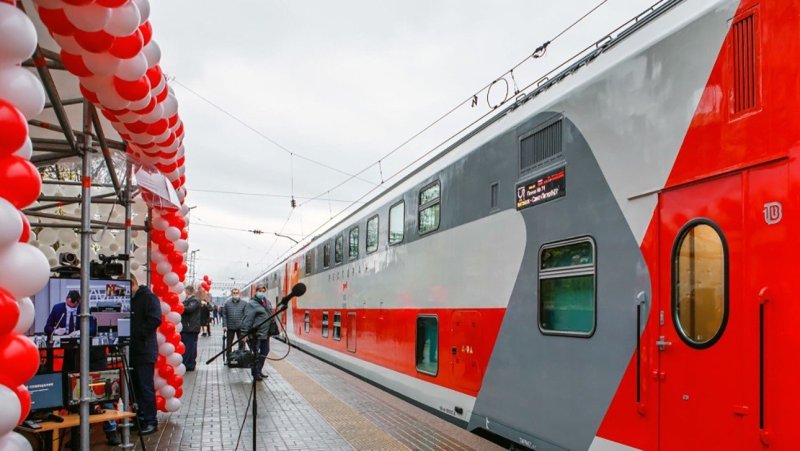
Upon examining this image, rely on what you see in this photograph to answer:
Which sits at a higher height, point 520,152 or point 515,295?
point 520,152

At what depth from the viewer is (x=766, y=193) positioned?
3.20 m

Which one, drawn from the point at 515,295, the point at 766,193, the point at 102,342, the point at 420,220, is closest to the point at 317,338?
the point at 420,220

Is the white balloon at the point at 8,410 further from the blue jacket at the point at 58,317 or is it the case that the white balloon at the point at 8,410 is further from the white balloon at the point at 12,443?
the blue jacket at the point at 58,317

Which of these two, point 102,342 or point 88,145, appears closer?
point 88,145

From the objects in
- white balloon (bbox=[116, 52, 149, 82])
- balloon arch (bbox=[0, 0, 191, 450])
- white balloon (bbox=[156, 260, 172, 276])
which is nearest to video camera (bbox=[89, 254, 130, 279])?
balloon arch (bbox=[0, 0, 191, 450])

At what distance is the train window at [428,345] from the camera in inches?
296

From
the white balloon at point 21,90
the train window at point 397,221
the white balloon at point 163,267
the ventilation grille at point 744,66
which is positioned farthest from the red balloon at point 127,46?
the train window at point 397,221

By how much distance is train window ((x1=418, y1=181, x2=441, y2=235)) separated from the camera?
771 centimetres

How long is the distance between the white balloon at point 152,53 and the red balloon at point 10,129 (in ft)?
6.65

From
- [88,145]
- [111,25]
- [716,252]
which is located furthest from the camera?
[88,145]

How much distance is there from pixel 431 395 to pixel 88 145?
4799 mm

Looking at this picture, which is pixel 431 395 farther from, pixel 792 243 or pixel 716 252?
pixel 792 243

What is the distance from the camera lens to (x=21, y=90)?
2879mm

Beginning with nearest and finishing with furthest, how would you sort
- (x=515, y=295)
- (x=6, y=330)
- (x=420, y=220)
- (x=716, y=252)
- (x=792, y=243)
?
(x=6, y=330), (x=792, y=243), (x=716, y=252), (x=515, y=295), (x=420, y=220)
